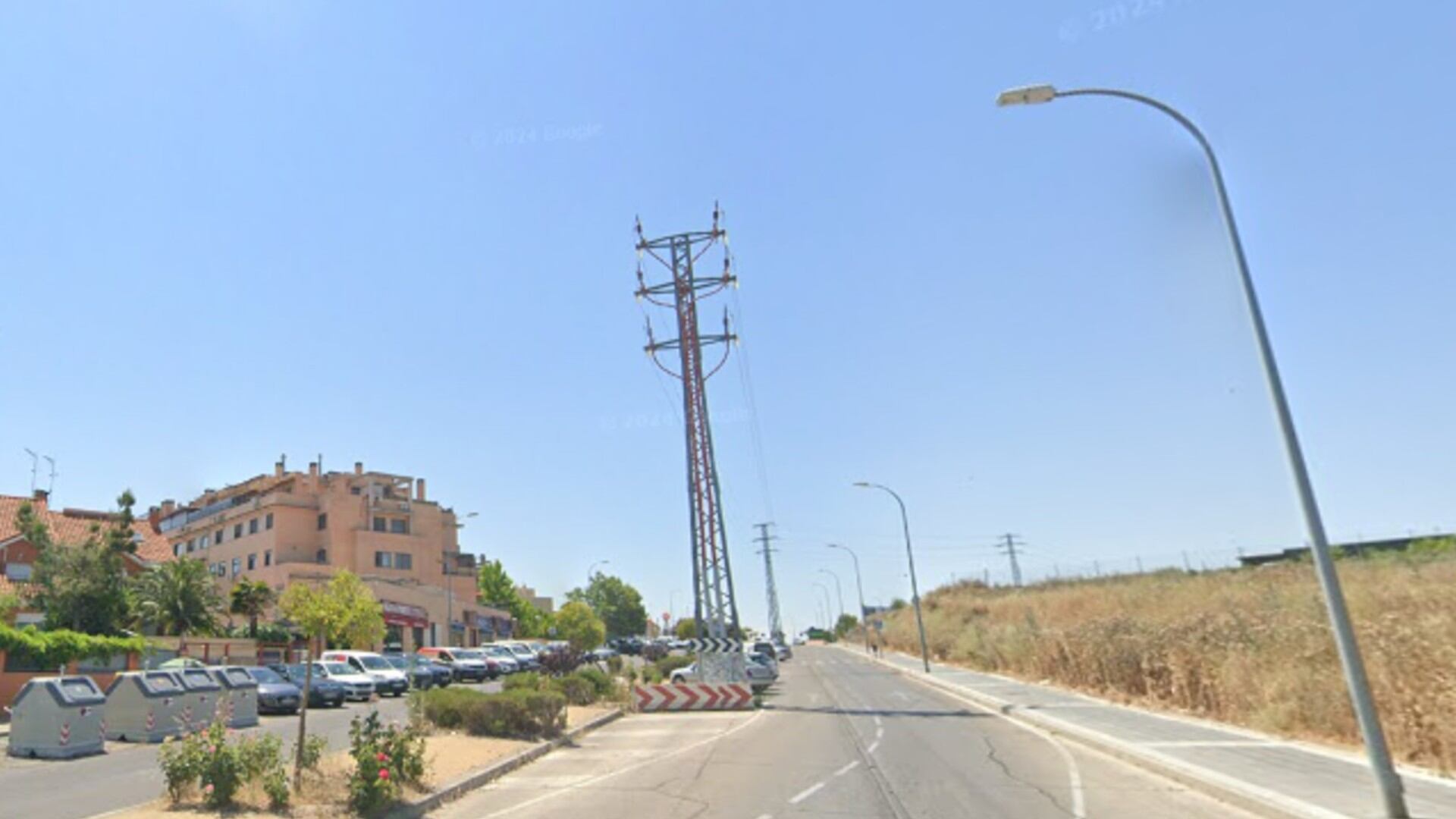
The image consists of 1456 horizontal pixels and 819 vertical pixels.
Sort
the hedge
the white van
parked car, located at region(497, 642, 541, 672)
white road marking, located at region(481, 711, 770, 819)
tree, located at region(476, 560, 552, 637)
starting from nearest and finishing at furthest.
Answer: white road marking, located at region(481, 711, 770, 819), the hedge, the white van, parked car, located at region(497, 642, 541, 672), tree, located at region(476, 560, 552, 637)

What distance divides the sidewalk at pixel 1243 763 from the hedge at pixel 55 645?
90.3 feet

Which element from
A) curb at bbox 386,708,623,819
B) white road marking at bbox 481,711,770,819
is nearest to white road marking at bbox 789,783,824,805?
white road marking at bbox 481,711,770,819

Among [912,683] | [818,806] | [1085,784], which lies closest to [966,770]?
[1085,784]

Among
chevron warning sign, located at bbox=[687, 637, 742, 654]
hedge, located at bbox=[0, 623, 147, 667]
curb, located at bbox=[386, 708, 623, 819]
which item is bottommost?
curb, located at bbox=[386, 708, 623, 819]

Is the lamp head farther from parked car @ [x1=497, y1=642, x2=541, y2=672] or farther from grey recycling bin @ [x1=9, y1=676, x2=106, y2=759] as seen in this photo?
parked car @ [x1=497, y1=642, x2=541, y2=672]

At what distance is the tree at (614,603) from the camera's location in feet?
400

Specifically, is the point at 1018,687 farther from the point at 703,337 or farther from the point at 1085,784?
the point at 1085,784

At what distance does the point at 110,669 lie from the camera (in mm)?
29156

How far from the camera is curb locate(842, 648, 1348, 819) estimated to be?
9352 mm

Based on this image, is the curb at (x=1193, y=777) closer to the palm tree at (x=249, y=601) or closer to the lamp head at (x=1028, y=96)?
the lamp head at (x=1028, y=96)

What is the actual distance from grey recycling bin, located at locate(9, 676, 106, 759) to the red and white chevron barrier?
1304cm

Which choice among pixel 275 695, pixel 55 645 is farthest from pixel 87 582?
pixel 275 695

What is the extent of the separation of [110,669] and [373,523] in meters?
39.6

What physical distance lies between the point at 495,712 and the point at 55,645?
59.2 feet
